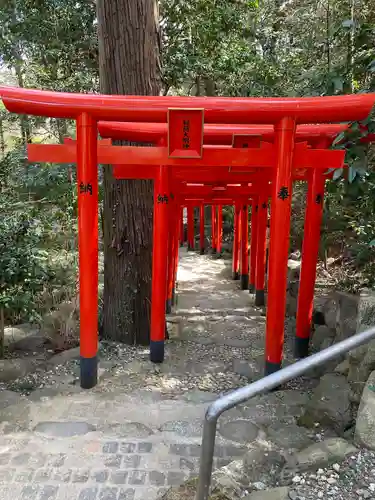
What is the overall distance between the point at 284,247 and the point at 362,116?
52.5 inches

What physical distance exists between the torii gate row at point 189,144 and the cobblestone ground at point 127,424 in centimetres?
42

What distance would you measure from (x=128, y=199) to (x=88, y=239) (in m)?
1.44

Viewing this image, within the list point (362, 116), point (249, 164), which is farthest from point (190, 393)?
point (362, 116)

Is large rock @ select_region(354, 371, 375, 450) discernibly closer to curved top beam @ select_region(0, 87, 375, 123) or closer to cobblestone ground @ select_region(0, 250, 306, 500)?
cobblestone ground @ select_region(0, 250, 306, 500)

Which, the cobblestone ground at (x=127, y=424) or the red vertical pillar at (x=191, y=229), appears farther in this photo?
the red vertical pillar at (x=191, y=229)

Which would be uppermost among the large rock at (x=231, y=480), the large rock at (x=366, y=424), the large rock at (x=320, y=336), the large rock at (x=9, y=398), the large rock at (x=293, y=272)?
the large rock at (x=366, y=424)

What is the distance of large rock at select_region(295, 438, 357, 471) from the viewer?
238cm

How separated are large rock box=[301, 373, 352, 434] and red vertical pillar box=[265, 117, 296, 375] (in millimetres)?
622

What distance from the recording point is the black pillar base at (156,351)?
4906 millimetres

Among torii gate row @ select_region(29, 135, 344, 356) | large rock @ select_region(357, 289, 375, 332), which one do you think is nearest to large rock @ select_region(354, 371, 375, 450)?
large rock @ select_region(357, 289, 375, 332)

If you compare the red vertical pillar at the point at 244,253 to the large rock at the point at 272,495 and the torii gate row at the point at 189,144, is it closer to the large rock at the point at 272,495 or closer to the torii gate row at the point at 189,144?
the torii gate row at the point at 189,144

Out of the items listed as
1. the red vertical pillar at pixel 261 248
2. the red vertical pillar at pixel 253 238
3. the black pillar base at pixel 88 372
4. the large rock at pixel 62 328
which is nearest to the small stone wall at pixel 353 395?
the black pillar base at pixel 88 372

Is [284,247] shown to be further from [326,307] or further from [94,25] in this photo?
[94,25]

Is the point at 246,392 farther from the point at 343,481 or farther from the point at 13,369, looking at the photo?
the point at 13,369
